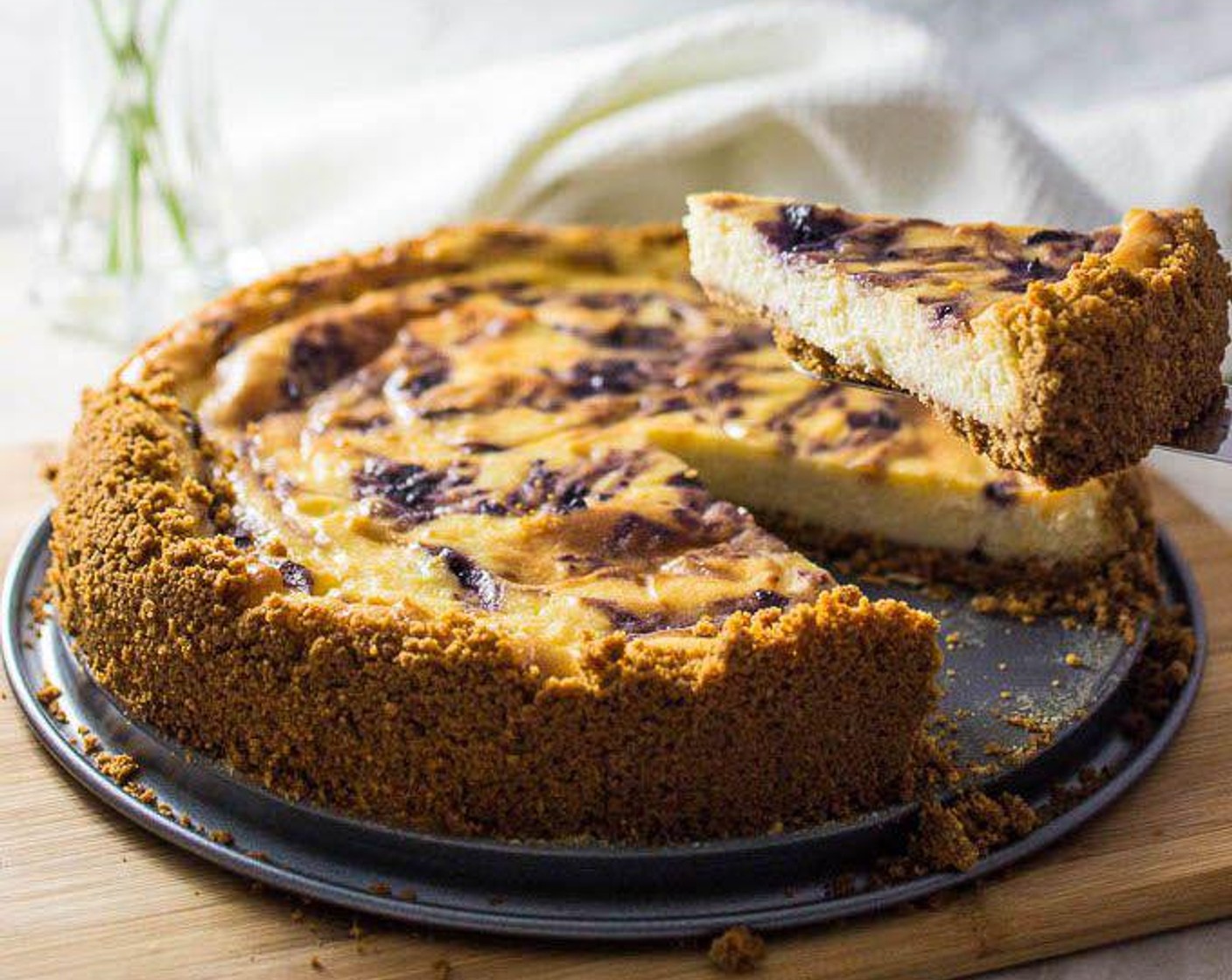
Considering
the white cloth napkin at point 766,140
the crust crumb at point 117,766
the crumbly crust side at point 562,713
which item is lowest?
the crust crumb at point 117,766

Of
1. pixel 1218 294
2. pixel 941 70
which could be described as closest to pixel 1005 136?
pixel 941 70

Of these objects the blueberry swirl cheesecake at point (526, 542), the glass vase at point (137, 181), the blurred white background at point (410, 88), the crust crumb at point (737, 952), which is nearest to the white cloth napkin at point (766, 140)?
the blurred white background at point (410, 88)

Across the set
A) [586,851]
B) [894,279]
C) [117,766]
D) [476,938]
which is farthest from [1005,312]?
[117,766]

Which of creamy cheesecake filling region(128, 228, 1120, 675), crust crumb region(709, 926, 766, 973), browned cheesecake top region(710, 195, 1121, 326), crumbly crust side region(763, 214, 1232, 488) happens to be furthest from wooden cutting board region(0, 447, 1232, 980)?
browned cheesecake top region(710, 195, 1121, 326)

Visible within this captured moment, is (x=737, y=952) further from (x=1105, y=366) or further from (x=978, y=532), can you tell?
(x=978, y=532)

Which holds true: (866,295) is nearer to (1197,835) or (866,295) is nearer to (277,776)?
(1197,835)

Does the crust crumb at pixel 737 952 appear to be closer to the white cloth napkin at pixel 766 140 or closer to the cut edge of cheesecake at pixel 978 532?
the cut edge of cheesecake at pixel 978 532
